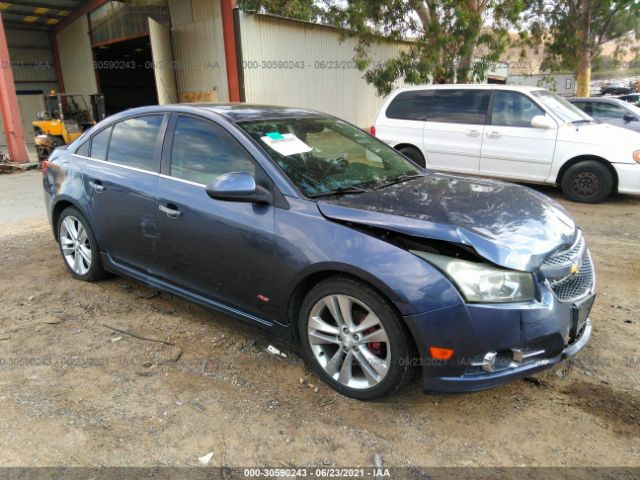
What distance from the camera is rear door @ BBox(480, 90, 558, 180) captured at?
761 centimetres

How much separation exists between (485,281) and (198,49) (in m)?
15.3

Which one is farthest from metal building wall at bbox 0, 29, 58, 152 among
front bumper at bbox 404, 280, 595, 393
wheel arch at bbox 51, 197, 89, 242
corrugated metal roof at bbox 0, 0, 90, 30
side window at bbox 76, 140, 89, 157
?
front bumper at bbox 404, 280, 595, 393

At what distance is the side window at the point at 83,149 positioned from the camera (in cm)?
439

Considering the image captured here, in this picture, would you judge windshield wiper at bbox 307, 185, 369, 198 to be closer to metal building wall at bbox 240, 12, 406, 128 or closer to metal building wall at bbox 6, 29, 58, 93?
metal building wall at bbox 240, 12, 406, 128

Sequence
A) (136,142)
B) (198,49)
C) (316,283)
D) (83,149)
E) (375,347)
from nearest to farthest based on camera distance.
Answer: (375,347) < (316,283) < (136,142) < (83,149) < (198,49)

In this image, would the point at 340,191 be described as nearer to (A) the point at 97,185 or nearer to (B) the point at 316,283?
(B) the point at 316,283

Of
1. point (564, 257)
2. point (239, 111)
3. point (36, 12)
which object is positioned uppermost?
point (36, 12)

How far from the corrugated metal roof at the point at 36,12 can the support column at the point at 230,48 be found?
29.3ft

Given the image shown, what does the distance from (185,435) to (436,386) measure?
1.31 m

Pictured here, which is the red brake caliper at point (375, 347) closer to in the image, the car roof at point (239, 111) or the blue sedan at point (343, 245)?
the blue sedan at point (343, 245)

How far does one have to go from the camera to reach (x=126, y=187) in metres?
3.78

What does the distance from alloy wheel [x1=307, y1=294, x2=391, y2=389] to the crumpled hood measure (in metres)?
0.48

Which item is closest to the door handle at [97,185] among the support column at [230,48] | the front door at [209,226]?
the front door at [209,226]

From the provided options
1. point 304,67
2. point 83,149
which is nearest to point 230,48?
point 304,67
